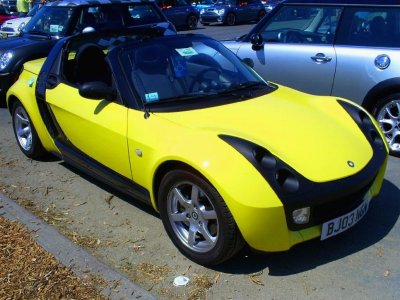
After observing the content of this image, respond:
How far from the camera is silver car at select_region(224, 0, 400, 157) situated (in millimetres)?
5316

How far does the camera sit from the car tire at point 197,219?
121 inches

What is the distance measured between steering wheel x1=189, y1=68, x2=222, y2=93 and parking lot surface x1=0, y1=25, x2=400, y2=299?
110cm

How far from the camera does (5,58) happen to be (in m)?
7.86

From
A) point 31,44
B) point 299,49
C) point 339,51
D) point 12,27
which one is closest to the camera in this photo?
point 339,51

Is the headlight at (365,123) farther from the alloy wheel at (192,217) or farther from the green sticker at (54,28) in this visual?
the green sticker at (54,28)

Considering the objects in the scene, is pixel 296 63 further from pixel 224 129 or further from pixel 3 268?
pixel 3 268

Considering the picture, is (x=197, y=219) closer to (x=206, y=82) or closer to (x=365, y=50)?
(x=206, y=82)

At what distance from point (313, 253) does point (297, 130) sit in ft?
2.83

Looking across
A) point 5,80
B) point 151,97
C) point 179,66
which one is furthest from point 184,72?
point 5,80

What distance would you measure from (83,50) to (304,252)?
2.77m

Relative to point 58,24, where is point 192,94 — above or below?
above

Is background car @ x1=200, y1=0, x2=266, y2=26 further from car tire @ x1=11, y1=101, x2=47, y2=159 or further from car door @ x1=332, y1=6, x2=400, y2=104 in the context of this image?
car tire @ x1=11, y1=101, x2=47, y2=159

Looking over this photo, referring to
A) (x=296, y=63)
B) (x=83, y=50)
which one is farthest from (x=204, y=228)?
(x=296, y=63)

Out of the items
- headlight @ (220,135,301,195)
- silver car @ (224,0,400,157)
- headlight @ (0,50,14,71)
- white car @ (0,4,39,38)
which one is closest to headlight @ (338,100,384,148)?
headlight @ (220,135,301,195)
